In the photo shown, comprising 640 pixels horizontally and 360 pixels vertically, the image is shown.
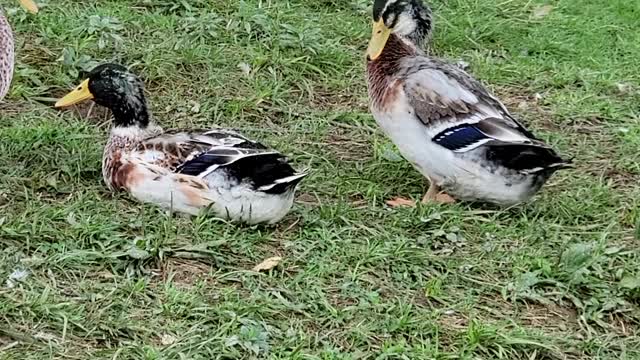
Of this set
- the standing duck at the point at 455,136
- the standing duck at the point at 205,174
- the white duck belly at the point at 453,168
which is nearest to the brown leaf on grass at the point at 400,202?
the standing duck at the point at 455,136

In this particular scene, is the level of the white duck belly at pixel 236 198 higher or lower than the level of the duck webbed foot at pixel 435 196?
higher

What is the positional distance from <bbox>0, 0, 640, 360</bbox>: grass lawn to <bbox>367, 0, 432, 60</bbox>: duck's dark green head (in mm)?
514

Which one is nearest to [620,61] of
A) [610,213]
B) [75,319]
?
[610,213]

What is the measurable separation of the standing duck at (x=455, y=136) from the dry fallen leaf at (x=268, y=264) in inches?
35.0

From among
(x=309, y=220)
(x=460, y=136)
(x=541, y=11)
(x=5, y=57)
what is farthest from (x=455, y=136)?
(x=541, y=11)

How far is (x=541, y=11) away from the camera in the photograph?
7863mm

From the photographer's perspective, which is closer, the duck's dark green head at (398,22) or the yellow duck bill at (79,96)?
the yellow duck bill at (79,96)

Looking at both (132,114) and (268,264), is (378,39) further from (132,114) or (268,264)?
(268,264)

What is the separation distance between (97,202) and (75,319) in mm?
1020

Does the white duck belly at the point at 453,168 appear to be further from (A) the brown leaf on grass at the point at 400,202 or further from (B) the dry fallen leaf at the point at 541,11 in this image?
(B) the dry fallen leaf at the point at 541,11

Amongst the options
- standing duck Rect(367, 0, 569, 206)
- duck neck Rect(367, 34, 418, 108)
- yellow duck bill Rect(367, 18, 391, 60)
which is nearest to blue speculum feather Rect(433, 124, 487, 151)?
standing duck Rect(367, 0, 569, 206)

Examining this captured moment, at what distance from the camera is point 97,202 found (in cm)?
494

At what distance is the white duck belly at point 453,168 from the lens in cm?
513

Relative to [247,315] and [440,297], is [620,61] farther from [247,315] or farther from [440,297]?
[247,315]
